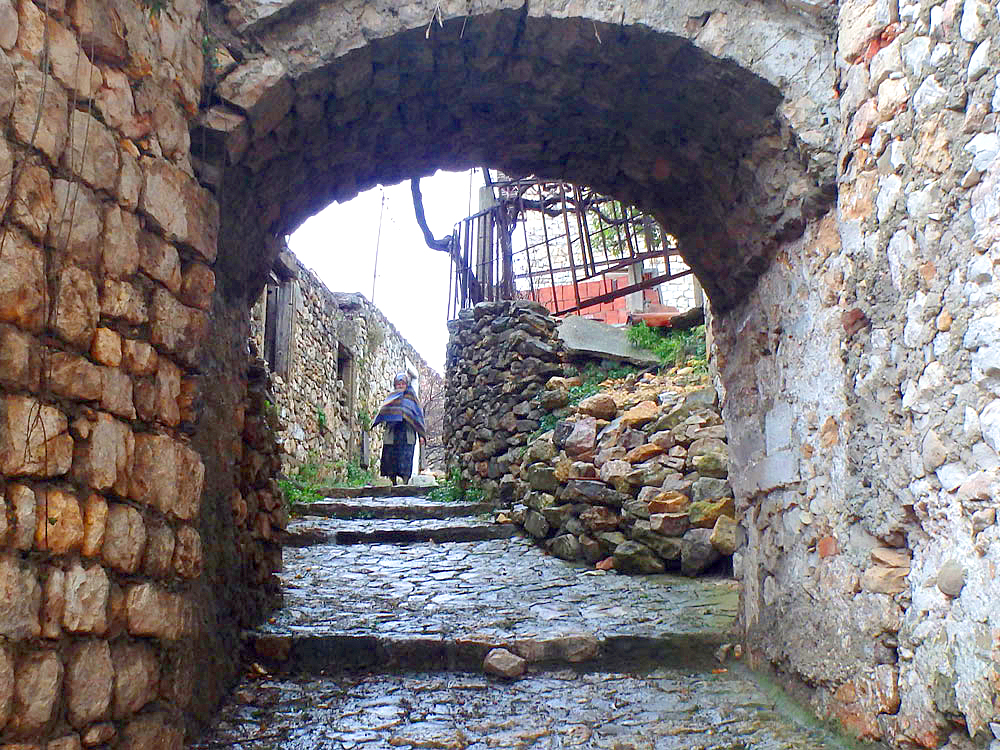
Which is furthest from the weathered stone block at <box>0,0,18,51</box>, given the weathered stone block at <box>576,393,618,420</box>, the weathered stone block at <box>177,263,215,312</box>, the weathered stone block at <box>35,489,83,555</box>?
the weathered stone block at <box>576,393,618,420</box>

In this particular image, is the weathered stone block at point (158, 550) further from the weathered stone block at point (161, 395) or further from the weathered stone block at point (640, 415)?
the weathered stone block at point (640, 415)

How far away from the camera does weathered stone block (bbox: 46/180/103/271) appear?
1882 millimetres

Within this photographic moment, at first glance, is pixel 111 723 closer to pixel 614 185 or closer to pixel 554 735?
pixel 554 735

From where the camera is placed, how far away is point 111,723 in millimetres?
1965

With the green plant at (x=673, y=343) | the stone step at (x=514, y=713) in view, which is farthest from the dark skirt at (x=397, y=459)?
the stone step at (x=514, y=713)

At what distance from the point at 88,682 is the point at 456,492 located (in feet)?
22.2

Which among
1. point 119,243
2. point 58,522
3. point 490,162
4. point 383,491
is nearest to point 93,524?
point 58,522

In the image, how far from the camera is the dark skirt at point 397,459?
402 inches

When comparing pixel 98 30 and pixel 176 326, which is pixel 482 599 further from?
pixel 98 30

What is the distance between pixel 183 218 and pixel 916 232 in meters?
2.09

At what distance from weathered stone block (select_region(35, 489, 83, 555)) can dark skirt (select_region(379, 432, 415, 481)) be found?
8.33 metres

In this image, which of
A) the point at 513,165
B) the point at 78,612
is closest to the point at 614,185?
the point at 513,165

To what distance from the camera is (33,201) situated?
71.2 inches

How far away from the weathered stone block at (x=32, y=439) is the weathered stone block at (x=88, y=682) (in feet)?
1.45
